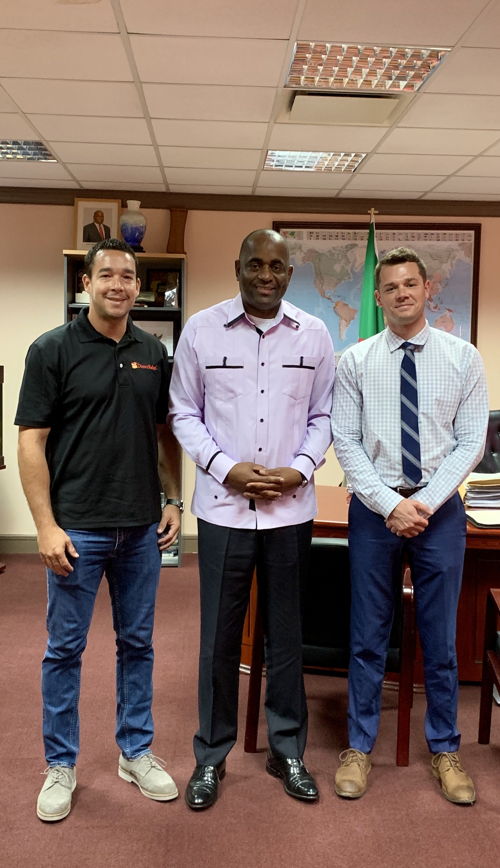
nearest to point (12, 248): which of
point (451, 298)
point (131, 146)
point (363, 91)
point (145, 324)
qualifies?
point (145, 324)

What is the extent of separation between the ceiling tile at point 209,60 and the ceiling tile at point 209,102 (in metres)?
0.08

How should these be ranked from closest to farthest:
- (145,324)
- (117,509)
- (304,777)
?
(117,509)
(304,777)
(145,324)

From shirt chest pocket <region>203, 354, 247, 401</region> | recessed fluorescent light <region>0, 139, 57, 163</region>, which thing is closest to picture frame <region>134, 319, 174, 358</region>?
recessed fluorescent light <region>0, 139, 57, 163</region>

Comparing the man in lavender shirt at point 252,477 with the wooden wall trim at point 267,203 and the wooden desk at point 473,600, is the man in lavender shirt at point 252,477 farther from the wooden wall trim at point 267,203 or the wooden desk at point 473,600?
the wooden wall trim at point 267,203

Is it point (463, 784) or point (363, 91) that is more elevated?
point (363, 91)

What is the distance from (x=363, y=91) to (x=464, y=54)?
581mm

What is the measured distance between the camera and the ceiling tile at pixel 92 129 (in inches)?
143

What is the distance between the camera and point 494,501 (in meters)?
2.80

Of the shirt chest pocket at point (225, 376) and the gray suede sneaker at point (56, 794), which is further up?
the shirt chest pocket at point (225, 376)

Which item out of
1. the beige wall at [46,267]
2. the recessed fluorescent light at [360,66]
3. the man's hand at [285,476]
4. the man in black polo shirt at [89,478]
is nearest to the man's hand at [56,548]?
the man in black polo shirt at [89,478]

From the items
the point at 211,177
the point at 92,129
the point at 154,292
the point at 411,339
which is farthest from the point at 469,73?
the point at 154,292

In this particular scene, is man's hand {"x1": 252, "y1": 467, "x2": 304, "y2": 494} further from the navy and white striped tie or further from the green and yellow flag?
the green and yellow flag

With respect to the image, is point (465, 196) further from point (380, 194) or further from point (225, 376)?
point (225, 376)

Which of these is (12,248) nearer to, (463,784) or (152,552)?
(152,552)
